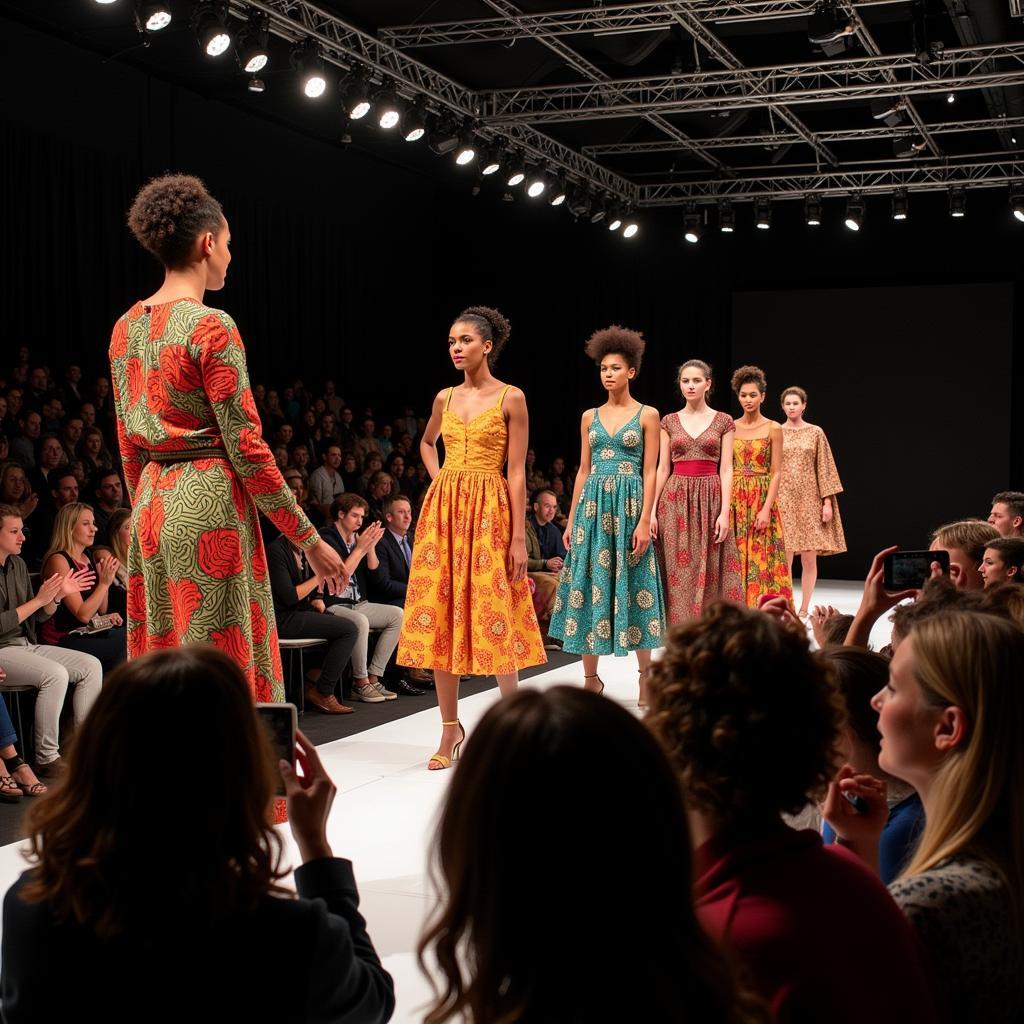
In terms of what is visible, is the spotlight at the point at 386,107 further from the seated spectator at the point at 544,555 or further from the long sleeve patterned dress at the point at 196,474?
the long sleeve patterned dress at the point at 196,474

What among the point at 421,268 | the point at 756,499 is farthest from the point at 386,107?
the point at 421,268

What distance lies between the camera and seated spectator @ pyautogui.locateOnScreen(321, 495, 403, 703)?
5.50 m

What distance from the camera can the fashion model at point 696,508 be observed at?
214 inches

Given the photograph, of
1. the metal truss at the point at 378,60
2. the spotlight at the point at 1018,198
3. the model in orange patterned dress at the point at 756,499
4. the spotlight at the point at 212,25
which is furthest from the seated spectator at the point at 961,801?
the spotlight at the point at 1018,198

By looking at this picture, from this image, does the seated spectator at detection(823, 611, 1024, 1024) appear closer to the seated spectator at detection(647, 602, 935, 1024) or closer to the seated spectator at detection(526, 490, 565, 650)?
the seated spectator at detection(647, 602, 935, 1024)

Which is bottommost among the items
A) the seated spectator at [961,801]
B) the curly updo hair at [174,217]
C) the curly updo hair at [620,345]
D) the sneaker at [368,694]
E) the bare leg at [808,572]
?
the sneaker at [368,694]

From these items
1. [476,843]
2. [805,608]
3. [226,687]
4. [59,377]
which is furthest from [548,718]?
[59,377]

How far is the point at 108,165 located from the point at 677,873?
8.86m

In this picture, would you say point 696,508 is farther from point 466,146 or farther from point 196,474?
point 466,146

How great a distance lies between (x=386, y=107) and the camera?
284 inches

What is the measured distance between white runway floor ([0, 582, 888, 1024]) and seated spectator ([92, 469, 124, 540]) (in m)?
1.85

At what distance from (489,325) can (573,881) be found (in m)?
3.62

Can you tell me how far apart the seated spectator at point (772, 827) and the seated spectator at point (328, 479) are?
745 centimetres

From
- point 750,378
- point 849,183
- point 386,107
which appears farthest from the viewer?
point 849,183
